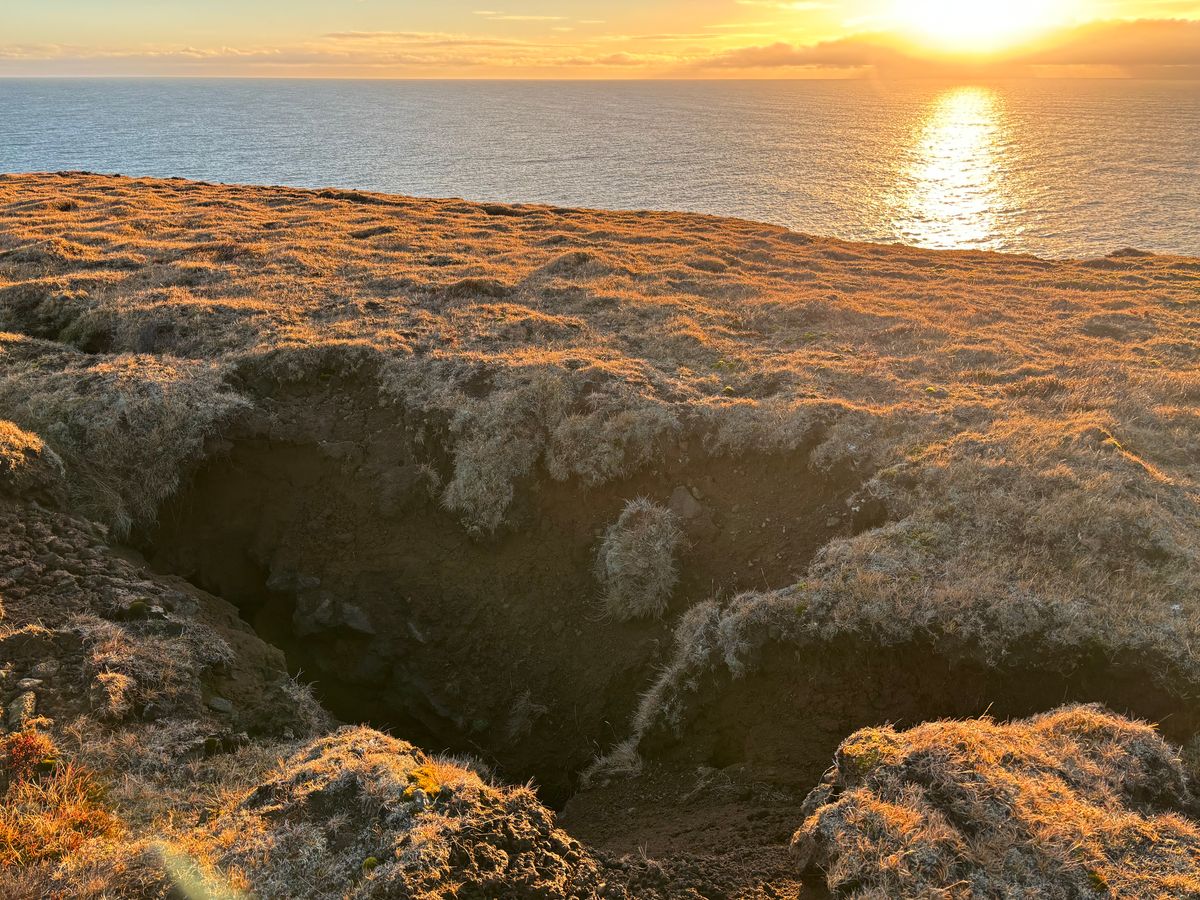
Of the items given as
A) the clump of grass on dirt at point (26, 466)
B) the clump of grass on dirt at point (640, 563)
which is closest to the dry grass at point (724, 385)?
the clump of grass on dirt at point (26, 466)

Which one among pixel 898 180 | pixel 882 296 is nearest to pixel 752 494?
pixel 882 296

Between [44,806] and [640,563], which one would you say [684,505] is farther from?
[44,806]

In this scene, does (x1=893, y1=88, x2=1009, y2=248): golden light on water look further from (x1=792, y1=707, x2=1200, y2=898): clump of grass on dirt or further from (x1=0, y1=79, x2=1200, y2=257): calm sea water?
(x1=792, y1=707, x2=1200, y2=898): clump of grass on dirt

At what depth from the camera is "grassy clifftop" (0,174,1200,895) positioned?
855 centimetres

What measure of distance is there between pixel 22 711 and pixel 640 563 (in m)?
8.39

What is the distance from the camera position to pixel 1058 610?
9594mm

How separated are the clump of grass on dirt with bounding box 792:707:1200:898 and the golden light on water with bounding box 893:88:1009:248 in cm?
6522

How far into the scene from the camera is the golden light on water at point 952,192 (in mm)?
67625

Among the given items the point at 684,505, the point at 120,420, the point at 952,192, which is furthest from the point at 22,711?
the point at 952,192

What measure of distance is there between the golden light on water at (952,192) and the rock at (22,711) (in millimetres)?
70009

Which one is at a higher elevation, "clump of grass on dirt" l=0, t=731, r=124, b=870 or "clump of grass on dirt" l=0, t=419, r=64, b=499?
"clump of grass on dirt" l=0, t=419, r=64, b=499

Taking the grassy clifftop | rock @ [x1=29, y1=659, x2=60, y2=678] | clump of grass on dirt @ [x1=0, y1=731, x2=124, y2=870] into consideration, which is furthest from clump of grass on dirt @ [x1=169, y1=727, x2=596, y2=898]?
rock @ [x1=29, y1=659, x2=60, y2=678]

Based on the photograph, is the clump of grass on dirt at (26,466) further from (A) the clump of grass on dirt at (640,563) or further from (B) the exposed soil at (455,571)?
(A) the clump of grass on dirt at (640,563)

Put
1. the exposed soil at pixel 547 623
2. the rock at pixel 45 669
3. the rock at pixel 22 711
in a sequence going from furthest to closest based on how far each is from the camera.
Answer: the exposed soil at pixel 547 623 < the rock at pixel 45 669 < the rock at pixel 22 711
